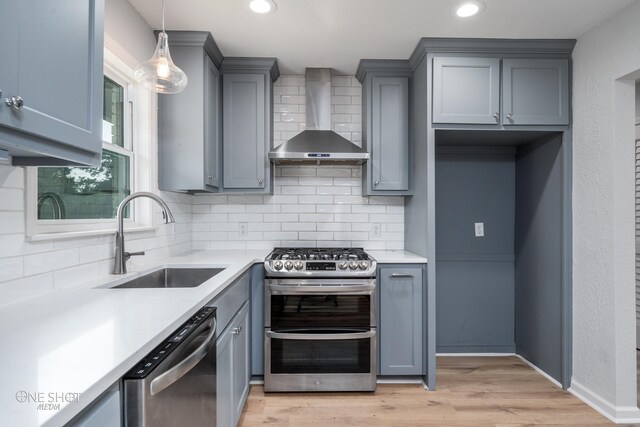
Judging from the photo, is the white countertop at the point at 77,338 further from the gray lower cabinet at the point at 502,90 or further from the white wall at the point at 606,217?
the white wall at the point at 606,217

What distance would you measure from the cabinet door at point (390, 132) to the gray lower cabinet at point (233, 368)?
1.51 metres

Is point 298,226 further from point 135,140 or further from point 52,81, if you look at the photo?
point 52,81

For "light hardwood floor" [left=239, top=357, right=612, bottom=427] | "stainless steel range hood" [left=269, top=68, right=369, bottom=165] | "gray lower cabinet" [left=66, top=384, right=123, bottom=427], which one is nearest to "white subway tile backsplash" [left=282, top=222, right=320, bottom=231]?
"stainless steel range hood" [left=269, top=68, right=369, bottom=165]

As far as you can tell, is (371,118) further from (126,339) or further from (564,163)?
(126,339)

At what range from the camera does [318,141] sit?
2.70 meters

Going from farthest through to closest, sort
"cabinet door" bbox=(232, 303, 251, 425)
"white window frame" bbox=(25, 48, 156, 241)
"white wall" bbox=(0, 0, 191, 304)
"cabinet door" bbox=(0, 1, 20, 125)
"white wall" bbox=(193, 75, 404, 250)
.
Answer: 1. "white wall" bbox=(193, 75, 404, 250)
2. "white window frame" bbox=(25, 48, 156, 241)
3. "cabinet door" bbox=(232, 303, 251, 425)
4. "white wall" bbox=(0, 0, 191, 304)
5. "cabinet door" bbox=(0, 1, 20, 125)

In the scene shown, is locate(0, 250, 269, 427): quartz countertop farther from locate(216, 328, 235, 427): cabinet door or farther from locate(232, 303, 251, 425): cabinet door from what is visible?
locate(232, 303, 251, 425): cabinet door

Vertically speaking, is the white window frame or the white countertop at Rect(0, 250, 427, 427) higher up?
the white window frame

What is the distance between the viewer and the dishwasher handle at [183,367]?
2.88ft

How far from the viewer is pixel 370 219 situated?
121 inches

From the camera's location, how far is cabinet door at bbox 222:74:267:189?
2730 millimetres

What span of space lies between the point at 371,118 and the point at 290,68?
33.4 inches

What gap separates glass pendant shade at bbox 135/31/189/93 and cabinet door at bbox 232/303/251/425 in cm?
134

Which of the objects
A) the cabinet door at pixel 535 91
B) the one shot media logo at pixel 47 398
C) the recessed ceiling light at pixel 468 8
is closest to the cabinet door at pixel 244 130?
the recessed ceiling light at pixel 468 8
